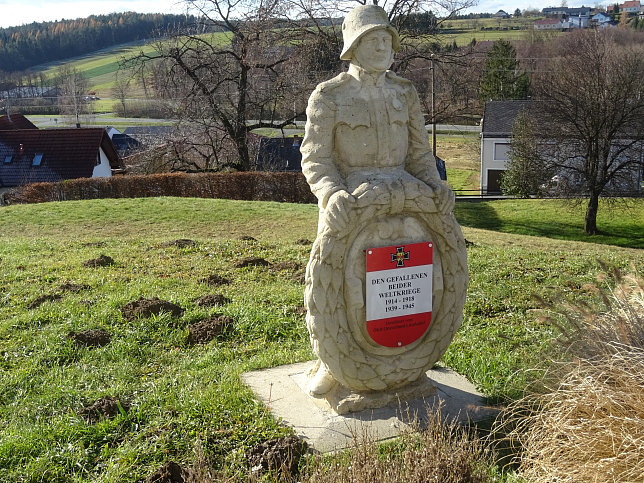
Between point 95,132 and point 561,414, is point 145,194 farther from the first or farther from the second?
point 561,414

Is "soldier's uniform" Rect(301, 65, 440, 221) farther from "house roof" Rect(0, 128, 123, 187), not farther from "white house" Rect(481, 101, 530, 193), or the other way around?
"white house" Rect(481, 101, 530, 193)

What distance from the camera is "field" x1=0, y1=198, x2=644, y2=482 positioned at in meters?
5.29

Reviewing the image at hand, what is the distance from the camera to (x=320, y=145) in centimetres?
556

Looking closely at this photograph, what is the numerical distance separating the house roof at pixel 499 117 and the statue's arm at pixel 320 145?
128 feet

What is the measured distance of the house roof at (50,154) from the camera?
35.7 metres

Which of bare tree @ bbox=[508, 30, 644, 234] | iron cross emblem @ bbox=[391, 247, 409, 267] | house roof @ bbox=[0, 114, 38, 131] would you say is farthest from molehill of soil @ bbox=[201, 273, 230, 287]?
house roof @ bbox=[0, 114, 38, 131]

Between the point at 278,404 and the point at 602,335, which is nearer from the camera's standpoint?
the point at 602,335

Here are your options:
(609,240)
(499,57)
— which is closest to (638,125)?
(609,240)

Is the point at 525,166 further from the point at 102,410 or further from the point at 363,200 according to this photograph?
the point at 102,410

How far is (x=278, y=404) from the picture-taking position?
5.99 m

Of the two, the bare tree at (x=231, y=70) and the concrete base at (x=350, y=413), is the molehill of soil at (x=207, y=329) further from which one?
the bare tree at (x=231, y=70)

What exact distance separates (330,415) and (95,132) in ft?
110

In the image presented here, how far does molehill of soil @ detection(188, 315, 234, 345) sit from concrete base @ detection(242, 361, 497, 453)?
3.95 feet

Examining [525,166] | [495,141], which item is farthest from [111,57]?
[525,166]
